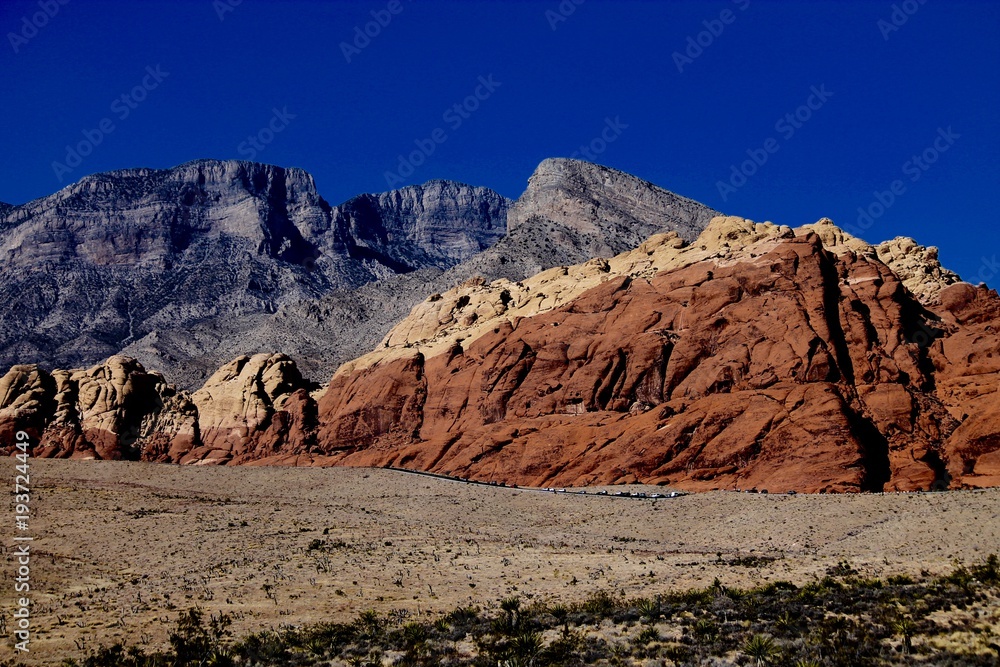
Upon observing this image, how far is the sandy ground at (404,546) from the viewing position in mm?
29328

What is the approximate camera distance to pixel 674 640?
2261 cm

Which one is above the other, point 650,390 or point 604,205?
point 604,205

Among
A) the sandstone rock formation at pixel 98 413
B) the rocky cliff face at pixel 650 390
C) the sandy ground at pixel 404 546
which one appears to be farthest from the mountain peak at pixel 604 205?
the sandy ground at pixel 404 546

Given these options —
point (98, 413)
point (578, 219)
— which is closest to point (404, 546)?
point (98, 413)

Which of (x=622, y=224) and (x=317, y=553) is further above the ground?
(x=622, y=224)

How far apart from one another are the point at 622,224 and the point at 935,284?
91322 millimetres

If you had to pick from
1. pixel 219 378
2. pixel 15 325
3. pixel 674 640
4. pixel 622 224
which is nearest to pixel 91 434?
pixel 219 378

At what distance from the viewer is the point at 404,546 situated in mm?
39688

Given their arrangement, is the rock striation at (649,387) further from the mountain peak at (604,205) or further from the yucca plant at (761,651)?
the mountain peak at (604,205)

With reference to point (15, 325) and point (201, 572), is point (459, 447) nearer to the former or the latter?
point (201, 572)

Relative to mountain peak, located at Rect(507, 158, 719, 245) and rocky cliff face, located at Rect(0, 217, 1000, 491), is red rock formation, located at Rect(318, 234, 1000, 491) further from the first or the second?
mountain peak, located at Rect(507, 158, 719, 245)
